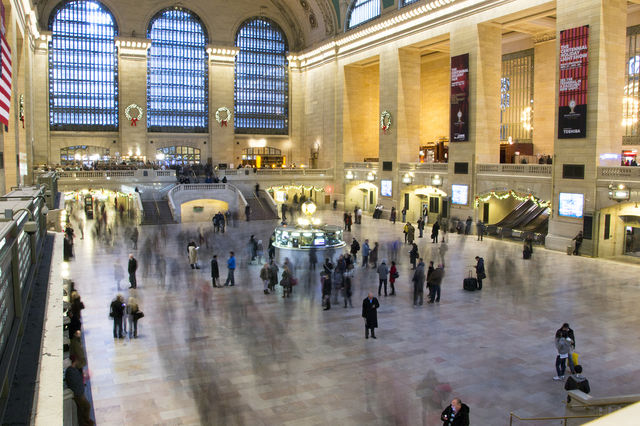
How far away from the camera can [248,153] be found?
1852 inches

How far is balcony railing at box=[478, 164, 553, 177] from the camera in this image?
24.6 meters

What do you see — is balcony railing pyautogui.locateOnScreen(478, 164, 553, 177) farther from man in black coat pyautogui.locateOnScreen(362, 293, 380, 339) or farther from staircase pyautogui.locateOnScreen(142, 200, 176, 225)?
staircase pyautogui.locateOnScreen(142, 200, 176, 225)

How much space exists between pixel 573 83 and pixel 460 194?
827 cm

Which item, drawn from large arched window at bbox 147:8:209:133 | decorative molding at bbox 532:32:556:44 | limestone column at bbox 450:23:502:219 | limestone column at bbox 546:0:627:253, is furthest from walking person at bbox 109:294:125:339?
large arched window at bbox 147:8:209:133

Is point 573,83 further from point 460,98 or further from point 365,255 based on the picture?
point 365,255

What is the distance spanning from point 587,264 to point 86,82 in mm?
36470

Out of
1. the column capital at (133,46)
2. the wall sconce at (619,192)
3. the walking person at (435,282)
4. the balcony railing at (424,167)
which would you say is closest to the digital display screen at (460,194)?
the balcony railing at (424,167)

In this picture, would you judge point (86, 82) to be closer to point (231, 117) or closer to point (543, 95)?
point (231, 117)

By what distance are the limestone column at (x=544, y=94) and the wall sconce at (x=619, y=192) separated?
Answer: 11.4 m

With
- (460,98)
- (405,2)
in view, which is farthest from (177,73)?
(460,98)

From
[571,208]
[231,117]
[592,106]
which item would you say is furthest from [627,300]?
[231,117]

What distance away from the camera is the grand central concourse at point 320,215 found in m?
8.48

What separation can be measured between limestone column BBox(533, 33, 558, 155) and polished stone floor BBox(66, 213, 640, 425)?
1610cm

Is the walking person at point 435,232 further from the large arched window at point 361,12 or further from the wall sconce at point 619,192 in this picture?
the large arched window at point 361,12
